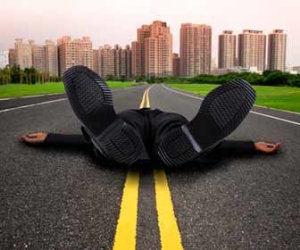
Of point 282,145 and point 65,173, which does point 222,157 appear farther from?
point 65,173

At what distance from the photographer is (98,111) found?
13.2 feet

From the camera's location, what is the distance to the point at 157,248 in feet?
7.73

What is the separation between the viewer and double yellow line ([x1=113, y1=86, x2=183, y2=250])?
243 centimetres

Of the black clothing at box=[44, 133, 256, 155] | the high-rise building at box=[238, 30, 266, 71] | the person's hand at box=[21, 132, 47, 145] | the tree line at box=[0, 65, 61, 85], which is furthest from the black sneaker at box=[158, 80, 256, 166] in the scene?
the high-rise building at box=[238, 30, 266, 71]

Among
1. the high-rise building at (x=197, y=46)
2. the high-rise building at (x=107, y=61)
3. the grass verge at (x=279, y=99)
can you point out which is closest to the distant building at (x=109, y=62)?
the high-rise building at (x=107, y=61)

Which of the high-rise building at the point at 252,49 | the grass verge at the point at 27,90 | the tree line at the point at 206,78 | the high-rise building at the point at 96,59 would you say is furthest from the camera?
the high-rise building at the point at 96,59

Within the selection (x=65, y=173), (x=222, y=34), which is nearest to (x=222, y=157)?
(x=65, y=173)

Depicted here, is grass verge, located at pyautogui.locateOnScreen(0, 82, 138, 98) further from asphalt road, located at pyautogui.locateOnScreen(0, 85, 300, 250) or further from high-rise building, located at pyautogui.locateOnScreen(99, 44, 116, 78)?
high-rise building, located at pyautogui.locateOnScreen(99, 44, 116, 78)

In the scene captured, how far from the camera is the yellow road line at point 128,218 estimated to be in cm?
242

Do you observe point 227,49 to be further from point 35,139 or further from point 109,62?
point 35,139

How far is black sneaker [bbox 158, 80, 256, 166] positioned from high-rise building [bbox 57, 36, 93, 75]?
155814 millimetres

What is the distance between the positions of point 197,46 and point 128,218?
645ft

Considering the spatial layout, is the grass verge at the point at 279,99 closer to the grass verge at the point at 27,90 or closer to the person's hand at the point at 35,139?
the person's hand at the point at 35,139

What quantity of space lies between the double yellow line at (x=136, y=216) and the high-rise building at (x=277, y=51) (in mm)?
179143
